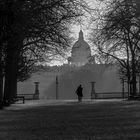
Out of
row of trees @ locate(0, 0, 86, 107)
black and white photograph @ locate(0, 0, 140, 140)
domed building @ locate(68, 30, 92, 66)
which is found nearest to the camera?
black and white photograph @ locate(0, 0, 140, 140)

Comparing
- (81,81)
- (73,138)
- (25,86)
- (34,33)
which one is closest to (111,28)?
(34,33)

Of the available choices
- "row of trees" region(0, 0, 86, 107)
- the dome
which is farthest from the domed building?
"row of trees" region(0, 0, 86, 107)

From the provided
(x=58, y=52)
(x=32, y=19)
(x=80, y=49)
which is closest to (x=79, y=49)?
(x=80, y=49)

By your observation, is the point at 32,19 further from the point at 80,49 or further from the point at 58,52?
the point at 80,49

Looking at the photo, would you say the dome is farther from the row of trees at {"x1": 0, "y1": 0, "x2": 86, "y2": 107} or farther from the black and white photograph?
the row of trees at {"x1": 0, "y1": 0, "x2": 86, "y2": 107}

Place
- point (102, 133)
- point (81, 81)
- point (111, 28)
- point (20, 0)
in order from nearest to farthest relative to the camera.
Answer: point (102, 133)
point (20, 0)
point (111, 28)
point (81, 81)

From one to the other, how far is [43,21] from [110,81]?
109m

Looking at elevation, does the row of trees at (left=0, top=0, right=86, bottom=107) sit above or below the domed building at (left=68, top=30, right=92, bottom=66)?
below

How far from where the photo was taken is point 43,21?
70.7 feet

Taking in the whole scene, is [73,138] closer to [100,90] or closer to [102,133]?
[102,133]

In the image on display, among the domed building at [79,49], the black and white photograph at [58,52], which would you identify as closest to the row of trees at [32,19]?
the black and white photograph at [58,52]

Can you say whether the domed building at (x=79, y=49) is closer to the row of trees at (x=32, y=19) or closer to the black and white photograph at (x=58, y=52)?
the black and white photograph at (x=58, y=52)

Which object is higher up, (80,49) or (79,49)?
(80,49)

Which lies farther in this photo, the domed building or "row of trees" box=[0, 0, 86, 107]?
the domed building
